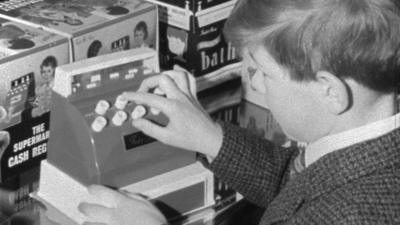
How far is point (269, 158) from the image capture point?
1376 millimetres

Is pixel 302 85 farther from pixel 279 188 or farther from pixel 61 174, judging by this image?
pixel 61 174

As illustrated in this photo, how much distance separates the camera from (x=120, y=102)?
1.25m

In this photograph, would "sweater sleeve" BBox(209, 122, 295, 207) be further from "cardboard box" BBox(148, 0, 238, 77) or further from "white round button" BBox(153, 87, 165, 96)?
"cardboard box" BBox(148, 0, 238, 77)

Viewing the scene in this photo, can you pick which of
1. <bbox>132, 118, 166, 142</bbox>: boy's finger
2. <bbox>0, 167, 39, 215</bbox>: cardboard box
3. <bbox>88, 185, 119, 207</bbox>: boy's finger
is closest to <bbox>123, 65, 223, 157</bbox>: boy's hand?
<bbox>132, 118, 166, 142</bbox>: boy's finger

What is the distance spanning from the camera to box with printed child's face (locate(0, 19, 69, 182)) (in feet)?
4.16

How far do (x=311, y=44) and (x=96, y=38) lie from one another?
433 mm

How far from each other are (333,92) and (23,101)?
494 mm

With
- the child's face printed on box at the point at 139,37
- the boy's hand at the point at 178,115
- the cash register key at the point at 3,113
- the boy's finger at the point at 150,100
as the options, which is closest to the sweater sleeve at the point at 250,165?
the boy's hand at the point at 178,115

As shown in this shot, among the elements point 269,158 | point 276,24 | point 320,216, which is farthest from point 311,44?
point 269,158

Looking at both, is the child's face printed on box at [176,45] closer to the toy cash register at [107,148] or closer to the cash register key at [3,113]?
the toy cash register at [107,148]

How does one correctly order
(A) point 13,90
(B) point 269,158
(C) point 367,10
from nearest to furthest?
(C) point 367,10
(A) point 13,90
(B) point 269,158

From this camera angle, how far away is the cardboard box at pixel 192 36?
1.57 m

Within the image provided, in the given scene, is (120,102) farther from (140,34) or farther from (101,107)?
(140,34)

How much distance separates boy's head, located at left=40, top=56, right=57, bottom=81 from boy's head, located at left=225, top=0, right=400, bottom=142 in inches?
12.3
